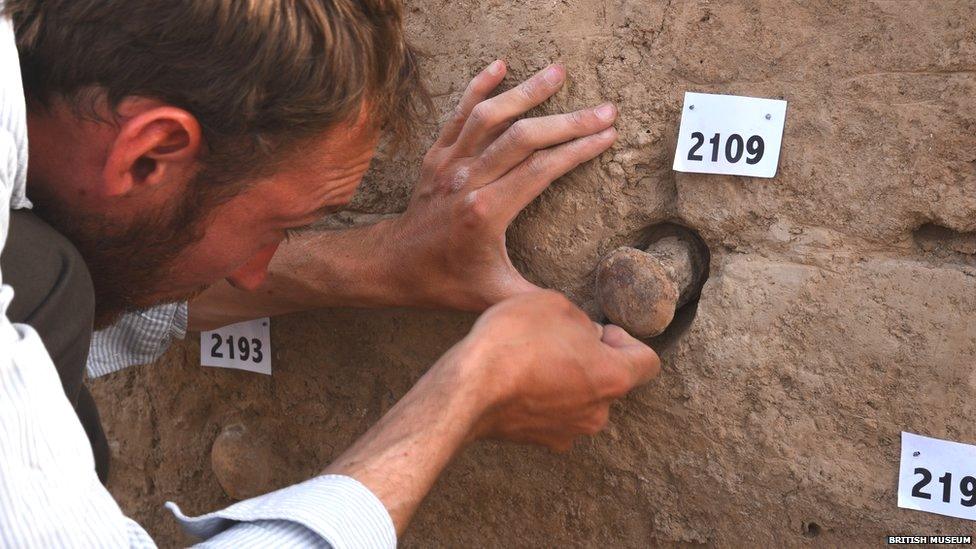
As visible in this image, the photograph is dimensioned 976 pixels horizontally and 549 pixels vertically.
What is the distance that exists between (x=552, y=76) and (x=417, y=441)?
24.9 inches

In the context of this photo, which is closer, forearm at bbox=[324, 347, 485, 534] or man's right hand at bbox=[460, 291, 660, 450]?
forearm at bbox=[324, 347, 485, 534]

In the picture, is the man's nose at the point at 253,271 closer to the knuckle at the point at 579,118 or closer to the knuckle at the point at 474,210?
the knuckle at the point at 474,210

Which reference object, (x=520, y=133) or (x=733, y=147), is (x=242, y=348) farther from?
(x=733, y=147)

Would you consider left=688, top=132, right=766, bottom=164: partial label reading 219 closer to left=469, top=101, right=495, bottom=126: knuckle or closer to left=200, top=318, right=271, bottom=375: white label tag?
left=469, top=101, right=495, bottom=126: knuckle

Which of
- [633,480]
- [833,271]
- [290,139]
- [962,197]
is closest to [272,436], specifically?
[633,480]

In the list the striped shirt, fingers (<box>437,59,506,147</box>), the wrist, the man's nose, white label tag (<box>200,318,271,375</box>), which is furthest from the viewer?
white label tag (<box>200,318,271,375</box>)

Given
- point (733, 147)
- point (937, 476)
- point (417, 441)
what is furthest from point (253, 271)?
point (937, 476)

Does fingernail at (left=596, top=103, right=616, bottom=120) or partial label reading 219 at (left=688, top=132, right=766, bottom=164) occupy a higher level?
fingernail at (left=596, top=103, right=616, bottom=120)

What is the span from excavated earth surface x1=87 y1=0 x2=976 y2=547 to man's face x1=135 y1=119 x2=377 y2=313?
358 mm

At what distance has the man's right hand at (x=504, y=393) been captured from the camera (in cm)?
107

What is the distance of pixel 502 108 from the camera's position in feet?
4.55

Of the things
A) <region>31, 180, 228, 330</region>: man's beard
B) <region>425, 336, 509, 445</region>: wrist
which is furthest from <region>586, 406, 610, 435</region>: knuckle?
<region>31, 180, 228, 330</region>: man's beard

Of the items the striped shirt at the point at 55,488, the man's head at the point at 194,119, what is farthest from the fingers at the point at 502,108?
the striped shirt at the point at 55,488

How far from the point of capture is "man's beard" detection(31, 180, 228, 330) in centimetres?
113
